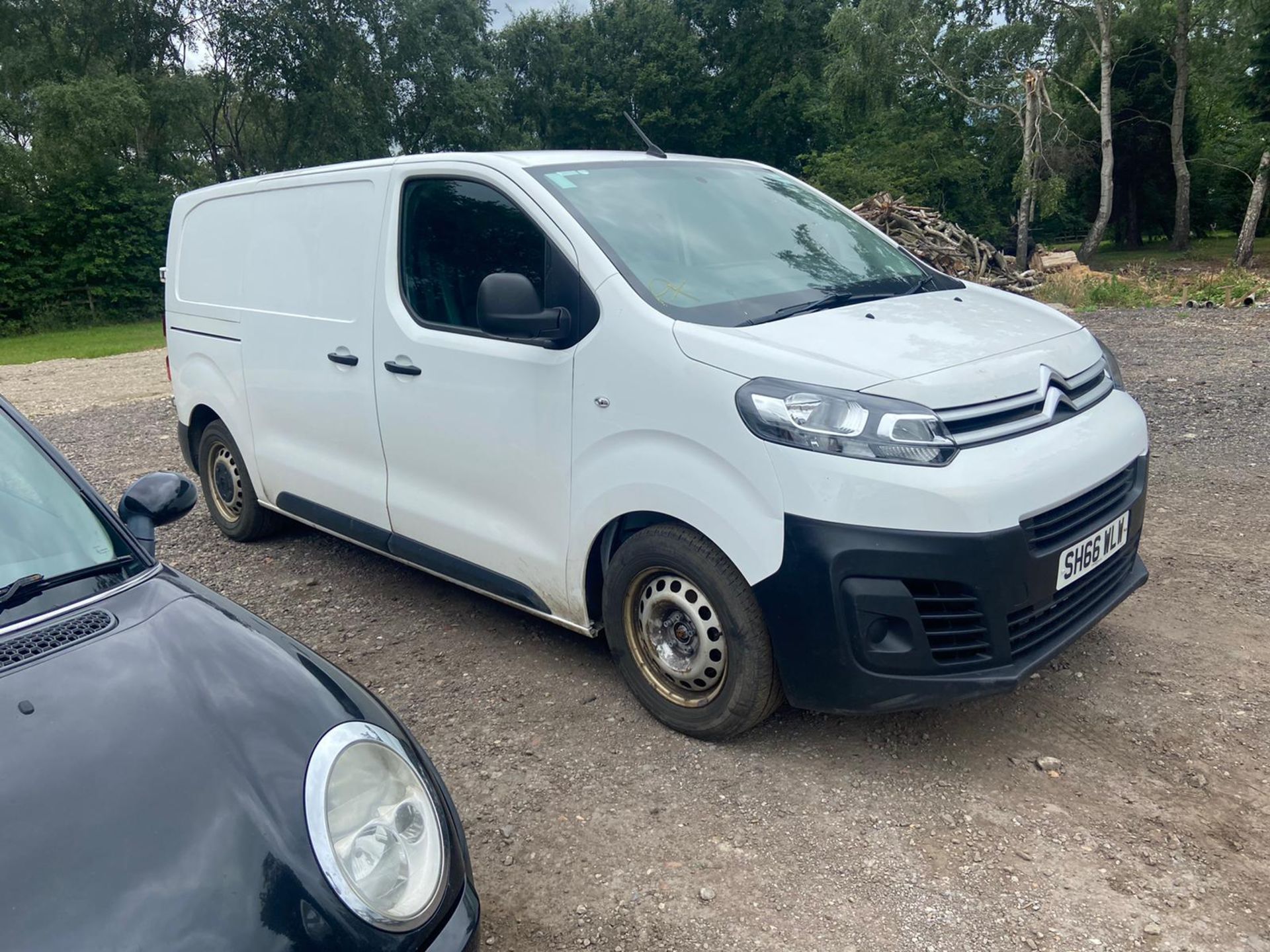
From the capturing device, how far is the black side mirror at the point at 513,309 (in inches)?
127

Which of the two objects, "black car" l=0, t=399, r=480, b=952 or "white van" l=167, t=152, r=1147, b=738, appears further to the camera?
"white van" l=167, t=152, r=1147, b=738

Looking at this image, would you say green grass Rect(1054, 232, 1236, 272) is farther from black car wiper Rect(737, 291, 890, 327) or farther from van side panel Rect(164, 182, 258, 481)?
van side panel Rect(164, 182, 258, 481)

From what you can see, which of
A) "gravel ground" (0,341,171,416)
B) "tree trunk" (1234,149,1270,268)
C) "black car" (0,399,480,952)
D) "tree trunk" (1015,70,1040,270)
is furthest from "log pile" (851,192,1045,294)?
"black car" (0,399,480,952)

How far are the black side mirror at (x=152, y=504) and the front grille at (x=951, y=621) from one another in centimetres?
210

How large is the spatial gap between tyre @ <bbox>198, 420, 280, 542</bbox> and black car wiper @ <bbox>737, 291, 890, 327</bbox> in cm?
333

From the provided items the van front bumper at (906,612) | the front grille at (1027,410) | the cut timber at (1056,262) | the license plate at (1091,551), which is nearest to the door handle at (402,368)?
the van front bumper at (906,612)

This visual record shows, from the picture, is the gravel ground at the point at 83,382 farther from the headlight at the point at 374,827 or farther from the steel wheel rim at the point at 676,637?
the headlight at the point at 374,827

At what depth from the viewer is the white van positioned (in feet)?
9.08

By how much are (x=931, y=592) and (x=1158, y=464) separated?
4141mm

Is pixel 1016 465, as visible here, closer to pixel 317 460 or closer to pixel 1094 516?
pixel 1094 516

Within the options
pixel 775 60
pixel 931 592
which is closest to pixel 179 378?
pixel 931 592

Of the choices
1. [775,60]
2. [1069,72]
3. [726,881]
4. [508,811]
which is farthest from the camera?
[775,60]

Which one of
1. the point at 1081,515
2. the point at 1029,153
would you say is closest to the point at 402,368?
the point at 1081,515

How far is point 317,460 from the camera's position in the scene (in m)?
4.62
